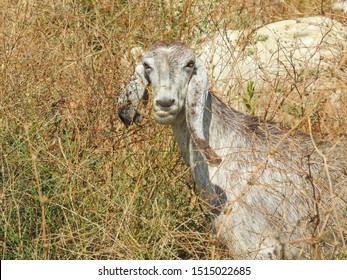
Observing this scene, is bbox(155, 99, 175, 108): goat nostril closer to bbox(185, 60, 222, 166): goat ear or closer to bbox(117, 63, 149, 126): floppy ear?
bbox(185, 60, 222, 166): goat ear

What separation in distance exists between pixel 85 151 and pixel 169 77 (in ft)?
2.86

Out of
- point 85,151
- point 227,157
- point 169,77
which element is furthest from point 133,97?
point 227,157

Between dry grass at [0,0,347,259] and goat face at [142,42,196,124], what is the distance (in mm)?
556

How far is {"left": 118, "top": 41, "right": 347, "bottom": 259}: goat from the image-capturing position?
4.59m

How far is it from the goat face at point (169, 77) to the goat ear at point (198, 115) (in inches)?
1.8

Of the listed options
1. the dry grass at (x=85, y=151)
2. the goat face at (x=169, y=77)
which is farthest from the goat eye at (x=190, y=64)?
the dry grass at (x=85, y=151)

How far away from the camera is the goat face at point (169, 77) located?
15.0ft

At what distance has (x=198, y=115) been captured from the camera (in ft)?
15.3

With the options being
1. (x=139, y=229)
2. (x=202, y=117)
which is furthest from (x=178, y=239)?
(x=202, y=117)

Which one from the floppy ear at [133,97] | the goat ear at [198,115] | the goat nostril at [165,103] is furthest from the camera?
the floppy ear at [133,97]

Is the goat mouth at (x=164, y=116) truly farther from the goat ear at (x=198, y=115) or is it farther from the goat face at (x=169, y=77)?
the goat ear at (x=198, y=115)

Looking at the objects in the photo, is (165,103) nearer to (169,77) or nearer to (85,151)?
(169,77)
